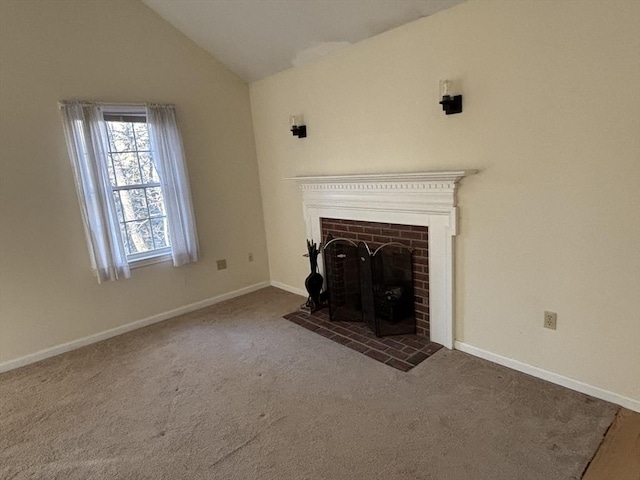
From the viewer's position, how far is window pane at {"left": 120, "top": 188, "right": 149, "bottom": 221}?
3506 millimetres

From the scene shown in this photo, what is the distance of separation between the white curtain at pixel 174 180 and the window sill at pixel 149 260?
78 mm

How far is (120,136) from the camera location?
342cm

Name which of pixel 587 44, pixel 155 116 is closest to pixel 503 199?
pixel 587 44

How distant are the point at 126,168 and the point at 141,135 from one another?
333 millimetres

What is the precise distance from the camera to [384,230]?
3.17 meters

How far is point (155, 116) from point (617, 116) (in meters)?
3.35

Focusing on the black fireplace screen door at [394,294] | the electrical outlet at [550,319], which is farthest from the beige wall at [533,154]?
the black fireplace screen door at [394,294]

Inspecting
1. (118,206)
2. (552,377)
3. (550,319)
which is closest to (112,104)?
(118,206)

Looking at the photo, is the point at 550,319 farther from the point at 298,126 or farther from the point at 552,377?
the point at 298,126

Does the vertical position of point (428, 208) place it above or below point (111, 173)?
below

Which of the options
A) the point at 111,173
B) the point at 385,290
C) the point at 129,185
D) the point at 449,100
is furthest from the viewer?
the point at 129,185

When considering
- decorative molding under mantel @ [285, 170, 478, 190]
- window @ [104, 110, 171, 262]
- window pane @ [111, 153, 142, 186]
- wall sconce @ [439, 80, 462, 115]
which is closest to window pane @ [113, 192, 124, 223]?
window @ [104, 110, 171, 262]

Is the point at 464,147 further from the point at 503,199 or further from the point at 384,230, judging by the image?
the point at 384,230

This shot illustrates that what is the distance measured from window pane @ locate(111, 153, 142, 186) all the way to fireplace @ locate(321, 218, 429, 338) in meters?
1.90
